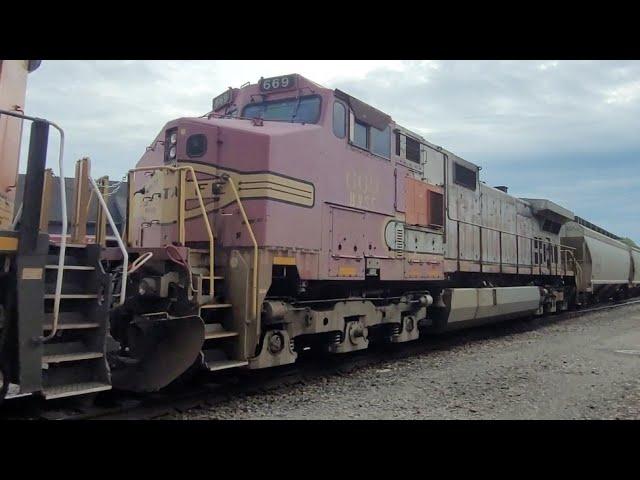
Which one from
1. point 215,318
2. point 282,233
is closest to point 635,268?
point 282,233

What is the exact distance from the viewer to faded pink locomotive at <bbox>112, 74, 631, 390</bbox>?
212 inches

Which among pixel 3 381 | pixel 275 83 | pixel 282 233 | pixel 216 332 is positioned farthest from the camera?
pixel 275 83

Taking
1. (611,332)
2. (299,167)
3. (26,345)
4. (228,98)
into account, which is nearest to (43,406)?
(26,345)

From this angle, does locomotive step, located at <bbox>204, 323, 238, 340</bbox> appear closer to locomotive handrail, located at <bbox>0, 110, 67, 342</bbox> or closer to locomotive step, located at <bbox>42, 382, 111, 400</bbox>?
locomotive step, located at <bbox>42, 382, 111, 400</bbox>

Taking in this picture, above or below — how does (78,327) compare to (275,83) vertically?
below

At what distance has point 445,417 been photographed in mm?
5309

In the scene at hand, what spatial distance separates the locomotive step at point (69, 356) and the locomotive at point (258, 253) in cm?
2

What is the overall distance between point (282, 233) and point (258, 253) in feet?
1.52

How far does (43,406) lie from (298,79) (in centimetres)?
477

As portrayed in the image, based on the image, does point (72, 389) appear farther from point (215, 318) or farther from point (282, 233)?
point (282, 233)

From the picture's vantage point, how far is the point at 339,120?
7.25 metres

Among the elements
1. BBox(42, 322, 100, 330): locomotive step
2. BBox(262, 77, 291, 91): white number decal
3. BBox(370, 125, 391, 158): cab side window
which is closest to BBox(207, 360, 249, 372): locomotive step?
BBox(42, 322, 100, 330): locomotive step

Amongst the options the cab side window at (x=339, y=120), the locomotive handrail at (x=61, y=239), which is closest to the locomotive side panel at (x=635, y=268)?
the cab side window at (x=339, y=120)
